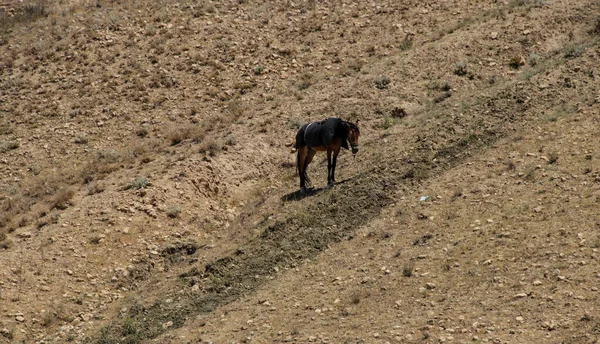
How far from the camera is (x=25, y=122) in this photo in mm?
26141

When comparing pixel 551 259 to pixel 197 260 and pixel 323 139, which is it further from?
pixel 197 260

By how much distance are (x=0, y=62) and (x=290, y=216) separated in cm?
1808

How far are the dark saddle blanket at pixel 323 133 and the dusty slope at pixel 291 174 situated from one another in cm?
120

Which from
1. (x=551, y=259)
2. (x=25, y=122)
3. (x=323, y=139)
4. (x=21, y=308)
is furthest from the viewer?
(x=25, y=122)

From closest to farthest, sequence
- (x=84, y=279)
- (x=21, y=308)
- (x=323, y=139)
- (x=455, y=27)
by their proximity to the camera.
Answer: (x=21, y=308)
(x=84, y=279)
(x=323, y=139)
(x=455, y=27)

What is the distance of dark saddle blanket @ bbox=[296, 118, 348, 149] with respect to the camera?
59.9ft

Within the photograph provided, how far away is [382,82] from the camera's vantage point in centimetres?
2439

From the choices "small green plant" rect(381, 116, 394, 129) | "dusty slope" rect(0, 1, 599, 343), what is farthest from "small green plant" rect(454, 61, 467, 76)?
"small green plant" rect(381, 116, 394, 129)

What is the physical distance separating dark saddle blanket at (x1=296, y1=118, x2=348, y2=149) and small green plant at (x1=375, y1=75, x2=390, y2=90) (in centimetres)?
619

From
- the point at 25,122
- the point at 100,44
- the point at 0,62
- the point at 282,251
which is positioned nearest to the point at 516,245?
the point at 282,251

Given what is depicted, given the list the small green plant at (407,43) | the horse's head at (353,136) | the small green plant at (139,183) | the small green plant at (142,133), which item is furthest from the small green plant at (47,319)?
the small green plant at (407,43)

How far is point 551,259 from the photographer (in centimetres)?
1354

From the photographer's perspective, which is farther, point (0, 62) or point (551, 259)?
point (0, 62)

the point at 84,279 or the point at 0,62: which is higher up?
the point at 0,62
